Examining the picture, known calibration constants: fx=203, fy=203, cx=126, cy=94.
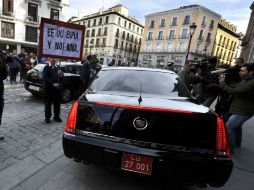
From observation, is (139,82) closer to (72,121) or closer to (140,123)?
(140,123)

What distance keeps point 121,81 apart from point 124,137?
1104 mm

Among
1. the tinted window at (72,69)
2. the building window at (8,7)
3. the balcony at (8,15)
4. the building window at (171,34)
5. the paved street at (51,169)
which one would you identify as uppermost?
the building window at (171,34)

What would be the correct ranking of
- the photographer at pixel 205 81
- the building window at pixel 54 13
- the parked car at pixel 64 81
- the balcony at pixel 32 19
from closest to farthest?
1. the photographer at pixel 205 81
2. the parked car at pixel 64 81
3. the balcony at pixel 32 19
4. the building window at pixel 54 13

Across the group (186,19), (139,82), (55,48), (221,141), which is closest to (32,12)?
(55,48)

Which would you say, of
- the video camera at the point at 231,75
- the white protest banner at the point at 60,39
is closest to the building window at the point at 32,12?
the white protest banner at the point at 60,39

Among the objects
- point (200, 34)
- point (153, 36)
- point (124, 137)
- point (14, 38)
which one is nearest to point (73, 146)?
point (124, 137)

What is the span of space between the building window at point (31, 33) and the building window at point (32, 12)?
131cm

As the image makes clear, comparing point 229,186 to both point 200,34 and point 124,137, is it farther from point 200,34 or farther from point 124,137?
point 200,34

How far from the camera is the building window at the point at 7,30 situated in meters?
28.4

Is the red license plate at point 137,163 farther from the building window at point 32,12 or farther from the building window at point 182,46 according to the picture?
the building window at point 182,46

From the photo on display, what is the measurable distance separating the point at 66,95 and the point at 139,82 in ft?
16.0

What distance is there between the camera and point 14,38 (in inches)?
1158

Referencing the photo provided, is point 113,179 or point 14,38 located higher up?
point 14,38

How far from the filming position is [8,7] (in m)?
28.2
